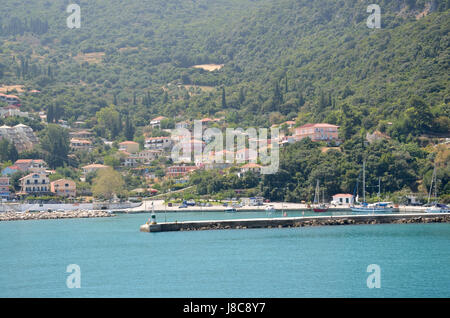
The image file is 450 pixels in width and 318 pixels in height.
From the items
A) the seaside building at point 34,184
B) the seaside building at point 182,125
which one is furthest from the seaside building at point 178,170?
the seaside building at point 182,125

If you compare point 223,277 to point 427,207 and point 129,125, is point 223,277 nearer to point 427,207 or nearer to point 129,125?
point 427,207

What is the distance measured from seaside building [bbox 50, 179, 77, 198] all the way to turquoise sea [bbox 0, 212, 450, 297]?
24.3m

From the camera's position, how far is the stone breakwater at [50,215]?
6144 cm

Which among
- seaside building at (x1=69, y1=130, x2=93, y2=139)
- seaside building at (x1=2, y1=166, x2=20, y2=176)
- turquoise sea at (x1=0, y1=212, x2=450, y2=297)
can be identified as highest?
seaside building at (x1=69, y1=130, x2=93, y2=139)

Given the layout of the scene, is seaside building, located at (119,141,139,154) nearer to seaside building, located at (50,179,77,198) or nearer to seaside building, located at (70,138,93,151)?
seaside building, located at (70,138,93,151)

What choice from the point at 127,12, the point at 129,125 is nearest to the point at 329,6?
the point at 129,125

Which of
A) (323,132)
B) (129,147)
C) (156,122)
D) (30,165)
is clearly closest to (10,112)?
(129,147)

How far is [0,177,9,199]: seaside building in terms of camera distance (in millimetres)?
72050

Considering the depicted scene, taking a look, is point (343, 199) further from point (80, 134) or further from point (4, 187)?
point (80, 134)

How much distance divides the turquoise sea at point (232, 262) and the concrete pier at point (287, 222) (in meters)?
1.39

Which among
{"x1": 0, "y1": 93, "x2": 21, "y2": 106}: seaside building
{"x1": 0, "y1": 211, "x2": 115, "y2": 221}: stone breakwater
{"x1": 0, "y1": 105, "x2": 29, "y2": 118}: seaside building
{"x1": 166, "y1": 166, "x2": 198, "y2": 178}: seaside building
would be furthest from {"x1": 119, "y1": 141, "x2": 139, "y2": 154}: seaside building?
{"x1": 0, "y1": 211, "x2": 115, "y2": 221}: stone breakwater

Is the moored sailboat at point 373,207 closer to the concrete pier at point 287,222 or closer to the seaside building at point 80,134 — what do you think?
the concrete pier at point 287,222

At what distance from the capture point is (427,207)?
5606 cm
